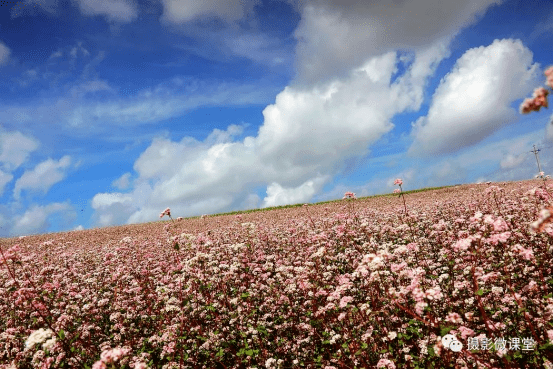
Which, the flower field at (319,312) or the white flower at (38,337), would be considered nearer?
the white flower at (38,337)

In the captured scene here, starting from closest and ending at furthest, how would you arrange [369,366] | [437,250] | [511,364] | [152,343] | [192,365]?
1. [511,364]
2. [369,366]
3. [192,365]
4. [152,343]
5. [437,250]

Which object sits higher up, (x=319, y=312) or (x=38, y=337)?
(x=38, y=337)

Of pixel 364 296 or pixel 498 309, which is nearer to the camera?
pixel 498 309

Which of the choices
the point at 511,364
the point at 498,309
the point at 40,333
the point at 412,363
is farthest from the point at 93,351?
the point at 498,309

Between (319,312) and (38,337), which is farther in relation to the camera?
(319,312)

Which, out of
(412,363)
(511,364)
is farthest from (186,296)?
(511,364)

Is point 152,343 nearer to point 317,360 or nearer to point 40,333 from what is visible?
point 40,333

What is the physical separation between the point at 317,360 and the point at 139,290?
524 cm

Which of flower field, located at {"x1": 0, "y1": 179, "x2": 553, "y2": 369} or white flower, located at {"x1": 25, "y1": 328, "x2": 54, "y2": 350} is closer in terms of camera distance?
white flower, located at {"x1": 25, "y1": 328, "x2": 54, "y2": 350}

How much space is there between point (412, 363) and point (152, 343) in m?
5.09

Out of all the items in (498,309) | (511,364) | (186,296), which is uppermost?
(186,296)

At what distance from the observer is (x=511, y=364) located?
4.90 metres

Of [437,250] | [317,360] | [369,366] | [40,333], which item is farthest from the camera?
[437,250]

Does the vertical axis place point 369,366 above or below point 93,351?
below
